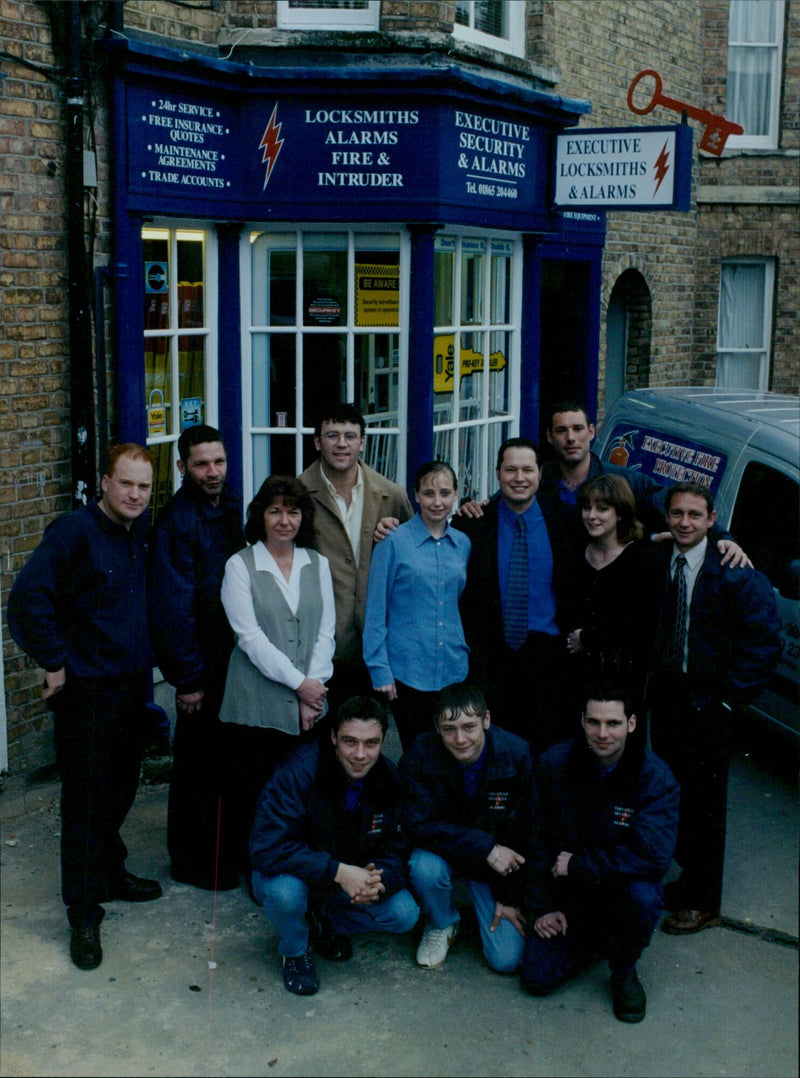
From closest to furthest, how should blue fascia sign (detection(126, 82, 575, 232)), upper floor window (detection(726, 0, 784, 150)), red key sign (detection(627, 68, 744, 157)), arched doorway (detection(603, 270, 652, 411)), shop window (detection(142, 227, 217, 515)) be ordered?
shop window (detection(142, 227, 217, 515)) < blue fascia sign (detection(126, 82, 575, 232)) < red key sign (detection(627, 68, 744, 157)) < arched doorway (detection(603, 270, 652, 411)) < upper floor window (detection(726, 0, 784, 150))

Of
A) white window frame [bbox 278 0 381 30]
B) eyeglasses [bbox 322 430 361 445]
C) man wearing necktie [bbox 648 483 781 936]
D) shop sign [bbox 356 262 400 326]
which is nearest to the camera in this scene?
man wearing necktie [bbox 648 483 781 936]

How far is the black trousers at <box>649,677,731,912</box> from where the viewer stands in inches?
205

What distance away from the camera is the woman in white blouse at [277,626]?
509cm

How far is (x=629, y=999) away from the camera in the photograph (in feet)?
15.1

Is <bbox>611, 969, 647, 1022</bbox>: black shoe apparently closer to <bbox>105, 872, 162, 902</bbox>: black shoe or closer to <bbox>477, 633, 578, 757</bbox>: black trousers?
<bbox>477, 633, 578, 757</bbox>: black trousers

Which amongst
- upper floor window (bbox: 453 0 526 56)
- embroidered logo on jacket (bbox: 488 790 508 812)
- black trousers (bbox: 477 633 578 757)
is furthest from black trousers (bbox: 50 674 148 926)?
upper floor window (bbox: 453 0 526 56)

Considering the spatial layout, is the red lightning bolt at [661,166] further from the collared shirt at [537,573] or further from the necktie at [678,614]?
the necktie at [678,614]

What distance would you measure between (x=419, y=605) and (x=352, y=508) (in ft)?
1.93

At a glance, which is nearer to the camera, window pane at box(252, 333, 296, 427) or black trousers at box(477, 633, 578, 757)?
black trousers at box(477, 633, 578, 757)

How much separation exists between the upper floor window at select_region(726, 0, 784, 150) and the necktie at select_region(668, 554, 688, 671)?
8.93 meters

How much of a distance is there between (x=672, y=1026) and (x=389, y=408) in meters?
4.50

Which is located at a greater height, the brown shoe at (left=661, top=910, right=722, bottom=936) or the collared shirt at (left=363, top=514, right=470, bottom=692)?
the collared shirt at (left=363, top=514, right=470, bottom=692)

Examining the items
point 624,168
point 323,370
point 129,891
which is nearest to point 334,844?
point 129,891

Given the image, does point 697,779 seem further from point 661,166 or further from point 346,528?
point 661,166
